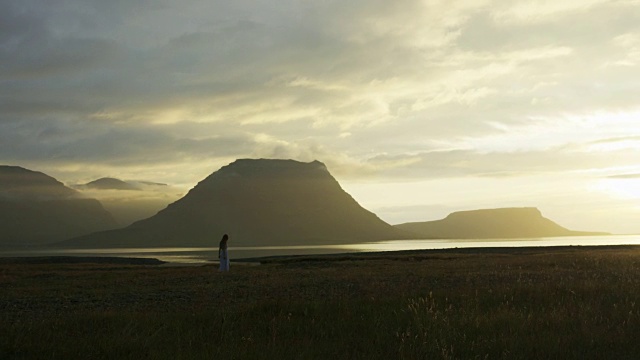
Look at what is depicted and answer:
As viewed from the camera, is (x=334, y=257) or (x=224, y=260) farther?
(x=334, y=257)

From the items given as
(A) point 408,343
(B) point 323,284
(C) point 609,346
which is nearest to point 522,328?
(C) point 609,346

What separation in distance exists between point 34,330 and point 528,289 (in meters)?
11.8

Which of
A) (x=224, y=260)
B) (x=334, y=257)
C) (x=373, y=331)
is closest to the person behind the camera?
(x=373, y=331)

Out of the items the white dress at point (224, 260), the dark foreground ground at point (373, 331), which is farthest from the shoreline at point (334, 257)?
the dark foreground ground at point (373, 331)

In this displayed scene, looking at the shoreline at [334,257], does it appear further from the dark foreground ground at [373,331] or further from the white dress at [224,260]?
the dark foreground ground at [373,331]

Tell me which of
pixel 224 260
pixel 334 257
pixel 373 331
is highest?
pixel 224 260

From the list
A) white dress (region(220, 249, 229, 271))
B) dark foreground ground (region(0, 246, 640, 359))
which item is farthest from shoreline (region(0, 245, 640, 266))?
dark foreground ground (region(0, 246, 640, 359))

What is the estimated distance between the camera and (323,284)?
26609 millimetres

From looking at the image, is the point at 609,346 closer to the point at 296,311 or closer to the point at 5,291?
the point at 296,311

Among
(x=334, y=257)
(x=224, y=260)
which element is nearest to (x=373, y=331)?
(x=224, y=260)

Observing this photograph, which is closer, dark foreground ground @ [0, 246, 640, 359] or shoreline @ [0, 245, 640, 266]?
dark foreground ground @ [0, 246, 640, 359]

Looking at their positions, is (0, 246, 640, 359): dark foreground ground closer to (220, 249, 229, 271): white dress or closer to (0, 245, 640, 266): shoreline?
(220, 249, 229, 271): white dress

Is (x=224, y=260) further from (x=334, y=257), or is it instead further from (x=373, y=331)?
(x=334, y=257)

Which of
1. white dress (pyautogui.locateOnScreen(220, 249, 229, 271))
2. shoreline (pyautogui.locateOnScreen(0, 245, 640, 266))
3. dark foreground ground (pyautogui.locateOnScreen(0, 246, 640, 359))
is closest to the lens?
dark foreground ground (pyautogui.locateOnScreen(0, 246, 640, 359))
